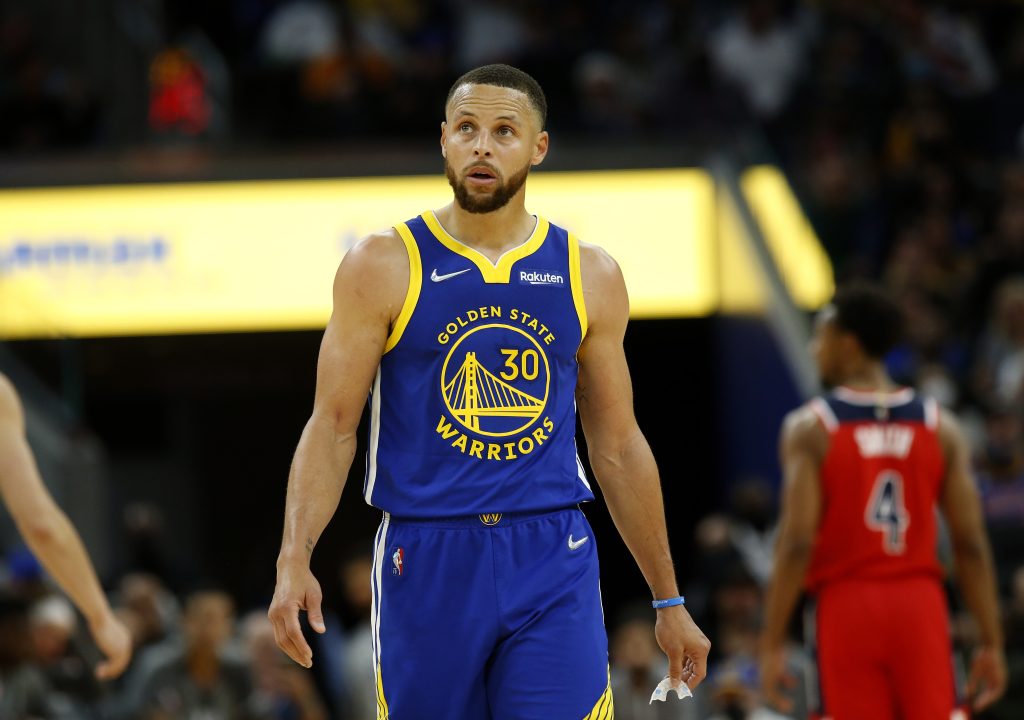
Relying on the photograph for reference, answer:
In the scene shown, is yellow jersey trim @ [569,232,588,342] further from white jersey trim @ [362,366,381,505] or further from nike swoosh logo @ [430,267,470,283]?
white jersey trim @ [362,366,381,505]

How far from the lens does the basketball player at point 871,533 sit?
6.72m

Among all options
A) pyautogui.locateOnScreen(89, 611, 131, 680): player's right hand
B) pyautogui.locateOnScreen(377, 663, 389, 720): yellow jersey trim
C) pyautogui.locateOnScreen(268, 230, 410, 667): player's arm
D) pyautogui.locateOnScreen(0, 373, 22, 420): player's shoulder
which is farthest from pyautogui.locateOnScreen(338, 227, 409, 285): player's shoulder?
pyautogui.locateOnScreen(89, 611, 131, 680): player's right hand

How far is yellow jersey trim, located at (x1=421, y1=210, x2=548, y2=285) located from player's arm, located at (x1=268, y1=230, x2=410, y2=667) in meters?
0.14

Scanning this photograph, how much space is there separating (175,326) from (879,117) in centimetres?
677

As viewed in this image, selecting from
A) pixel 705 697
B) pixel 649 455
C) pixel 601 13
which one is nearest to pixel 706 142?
pixel 601 13

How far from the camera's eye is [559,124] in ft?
54.9

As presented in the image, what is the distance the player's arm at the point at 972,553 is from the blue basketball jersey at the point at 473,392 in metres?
2.51

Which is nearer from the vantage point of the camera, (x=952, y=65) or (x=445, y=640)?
(x=445, y=640)

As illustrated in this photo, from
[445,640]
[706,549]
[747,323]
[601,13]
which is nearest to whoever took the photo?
[445,640]

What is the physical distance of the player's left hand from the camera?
498 cm

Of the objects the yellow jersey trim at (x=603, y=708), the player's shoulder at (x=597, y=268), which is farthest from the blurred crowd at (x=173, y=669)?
the player's shoulder at (x=597, y=268)

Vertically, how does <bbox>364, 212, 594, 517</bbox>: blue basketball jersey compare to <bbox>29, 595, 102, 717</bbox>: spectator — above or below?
above

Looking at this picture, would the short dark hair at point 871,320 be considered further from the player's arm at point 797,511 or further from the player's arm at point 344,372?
the player's arm at point 344,372

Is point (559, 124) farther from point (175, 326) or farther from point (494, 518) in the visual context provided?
point (494, 518)
